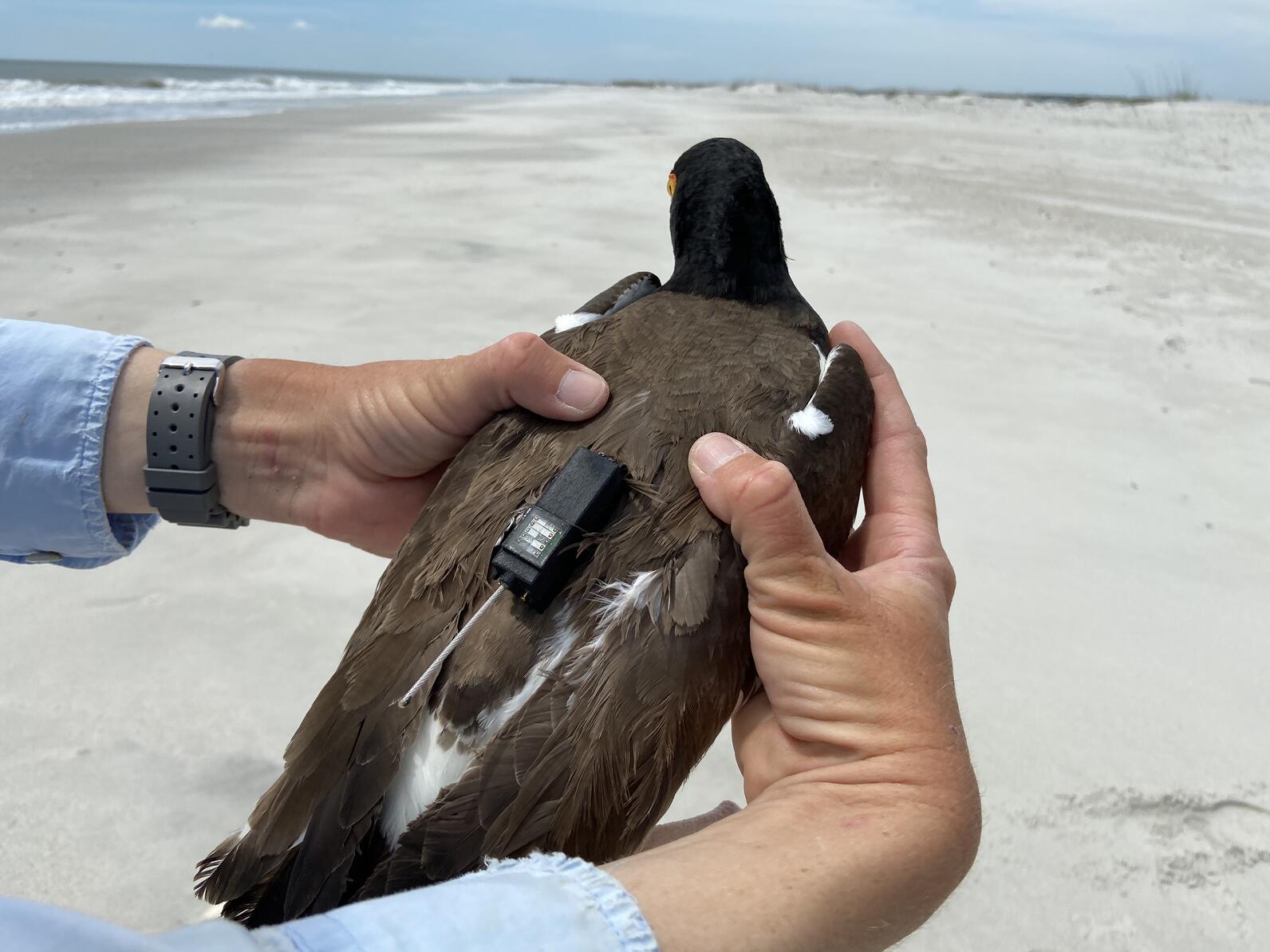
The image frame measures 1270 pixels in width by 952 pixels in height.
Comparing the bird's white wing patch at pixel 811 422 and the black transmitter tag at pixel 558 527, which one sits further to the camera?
the bird's white wing patch at pixel 811 422

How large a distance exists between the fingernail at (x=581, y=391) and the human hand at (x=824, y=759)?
13.4 inches

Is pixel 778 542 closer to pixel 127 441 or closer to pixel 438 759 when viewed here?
pixel 438 759

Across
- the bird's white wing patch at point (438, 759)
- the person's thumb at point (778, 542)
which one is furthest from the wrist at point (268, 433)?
the person's thumb at point (778, 542)

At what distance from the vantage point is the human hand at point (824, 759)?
1.21m

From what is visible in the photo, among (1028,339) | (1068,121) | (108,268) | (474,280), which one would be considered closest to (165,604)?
(474,280)

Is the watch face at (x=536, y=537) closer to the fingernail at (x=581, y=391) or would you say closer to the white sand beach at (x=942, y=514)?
the fingernail at (x=581, y=391)

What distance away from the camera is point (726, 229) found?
9.37ft

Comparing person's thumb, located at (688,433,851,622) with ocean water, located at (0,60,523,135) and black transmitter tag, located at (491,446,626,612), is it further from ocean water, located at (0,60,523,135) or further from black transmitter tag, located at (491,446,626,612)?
ocean water, located at (0,60,523,135)

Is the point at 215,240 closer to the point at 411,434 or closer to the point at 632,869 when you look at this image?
the point at 411,434

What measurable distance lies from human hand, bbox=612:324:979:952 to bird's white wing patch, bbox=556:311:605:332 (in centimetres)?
89

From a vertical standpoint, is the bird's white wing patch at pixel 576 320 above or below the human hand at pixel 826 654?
above

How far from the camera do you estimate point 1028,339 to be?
5.75 m

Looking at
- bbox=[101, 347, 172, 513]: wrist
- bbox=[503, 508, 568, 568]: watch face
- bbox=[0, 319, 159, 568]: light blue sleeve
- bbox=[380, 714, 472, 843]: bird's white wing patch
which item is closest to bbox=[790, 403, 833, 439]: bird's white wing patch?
bbox=[503, 508, 568, 568]: watch face

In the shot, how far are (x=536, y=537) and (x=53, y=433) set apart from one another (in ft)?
4.80
